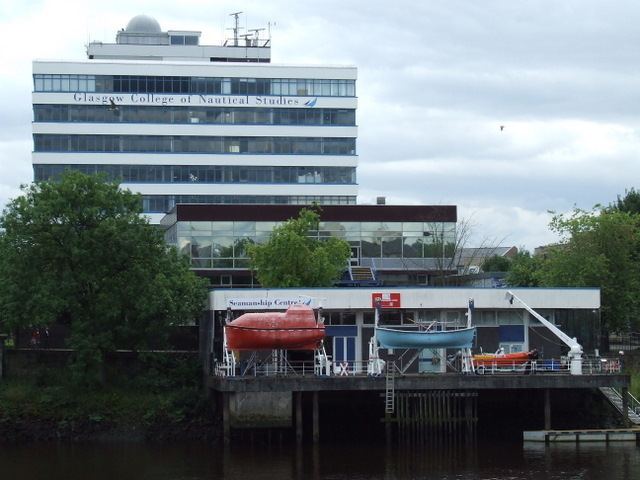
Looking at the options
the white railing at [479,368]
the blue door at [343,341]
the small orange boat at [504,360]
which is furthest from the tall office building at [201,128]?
the small orange boat at [504,360]

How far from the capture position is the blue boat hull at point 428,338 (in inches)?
2213

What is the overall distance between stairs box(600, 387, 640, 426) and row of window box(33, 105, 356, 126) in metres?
53.5

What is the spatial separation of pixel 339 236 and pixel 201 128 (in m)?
26.1

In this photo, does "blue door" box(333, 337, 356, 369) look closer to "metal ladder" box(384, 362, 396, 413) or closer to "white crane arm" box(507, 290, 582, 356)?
"metal ladder" box(384, 362, 396, 413)

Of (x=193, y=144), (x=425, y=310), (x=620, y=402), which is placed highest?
(x=193, y=144)

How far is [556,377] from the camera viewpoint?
54.8 meters

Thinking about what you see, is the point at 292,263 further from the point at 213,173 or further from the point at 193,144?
the point at 193,144

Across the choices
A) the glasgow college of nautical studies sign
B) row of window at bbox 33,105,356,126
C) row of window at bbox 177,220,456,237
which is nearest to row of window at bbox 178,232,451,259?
row of window at bbox 177,220,456,237

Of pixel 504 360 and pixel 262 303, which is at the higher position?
pixel 262 303

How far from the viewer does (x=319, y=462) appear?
Result: 163 feet

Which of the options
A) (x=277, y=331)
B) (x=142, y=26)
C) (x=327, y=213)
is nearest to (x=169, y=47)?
(x=142, y=26)

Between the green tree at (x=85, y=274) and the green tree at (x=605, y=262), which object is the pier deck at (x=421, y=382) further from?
the green tree at (x=605, y=262)

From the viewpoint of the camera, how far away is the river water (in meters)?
46.9

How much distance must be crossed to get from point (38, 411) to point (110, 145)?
49974 millimetres
